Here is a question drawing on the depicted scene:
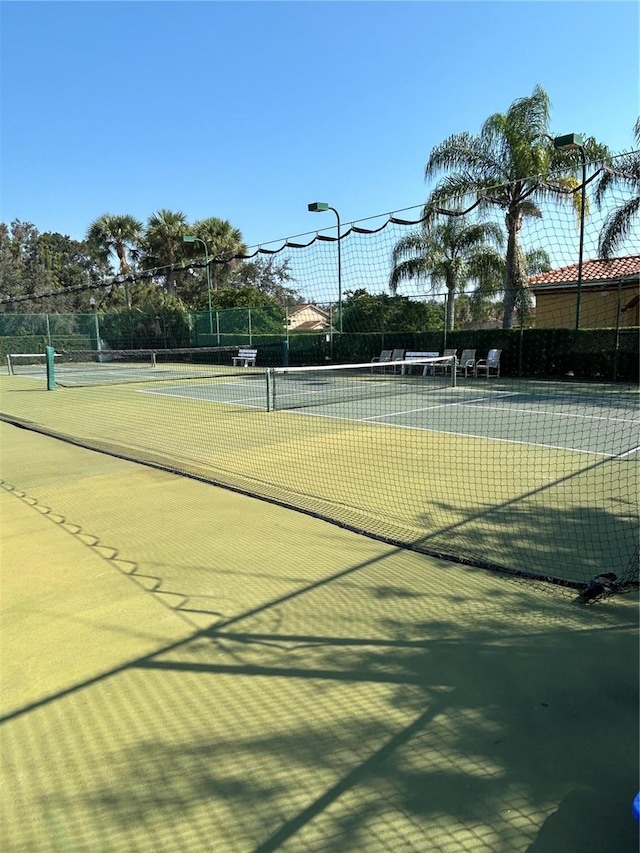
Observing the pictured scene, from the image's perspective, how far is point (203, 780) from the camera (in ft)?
7.05

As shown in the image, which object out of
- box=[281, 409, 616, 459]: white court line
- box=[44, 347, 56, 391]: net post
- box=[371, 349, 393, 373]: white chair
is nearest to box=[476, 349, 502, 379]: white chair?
box=[371, 349, 393, 373]: white chair

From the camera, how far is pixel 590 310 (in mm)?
17844

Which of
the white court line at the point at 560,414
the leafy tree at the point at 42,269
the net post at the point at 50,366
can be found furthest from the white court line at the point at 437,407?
the leafy tree at the point at 42,269

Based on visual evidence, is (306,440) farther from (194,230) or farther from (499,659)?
(194,230)

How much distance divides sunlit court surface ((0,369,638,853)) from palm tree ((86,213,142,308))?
3743cm

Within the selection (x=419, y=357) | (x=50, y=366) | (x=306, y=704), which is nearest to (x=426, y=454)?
(x=306, y=704)

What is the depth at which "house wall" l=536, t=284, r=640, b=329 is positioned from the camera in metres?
17.5

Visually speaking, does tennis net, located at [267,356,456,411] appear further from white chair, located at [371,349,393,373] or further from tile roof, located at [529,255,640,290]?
tile roof, located at [529,255,640,290]

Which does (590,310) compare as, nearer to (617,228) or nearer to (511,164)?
(617,228)

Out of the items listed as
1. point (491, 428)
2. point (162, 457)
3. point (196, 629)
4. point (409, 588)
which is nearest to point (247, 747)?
point (196, 629)

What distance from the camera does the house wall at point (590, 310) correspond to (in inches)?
691

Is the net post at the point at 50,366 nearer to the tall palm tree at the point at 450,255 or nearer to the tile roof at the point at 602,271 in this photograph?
the tall palm tree at the point at 450,255

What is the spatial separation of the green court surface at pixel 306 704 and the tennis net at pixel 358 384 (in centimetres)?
798

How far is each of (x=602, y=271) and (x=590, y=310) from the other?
1.28 m
